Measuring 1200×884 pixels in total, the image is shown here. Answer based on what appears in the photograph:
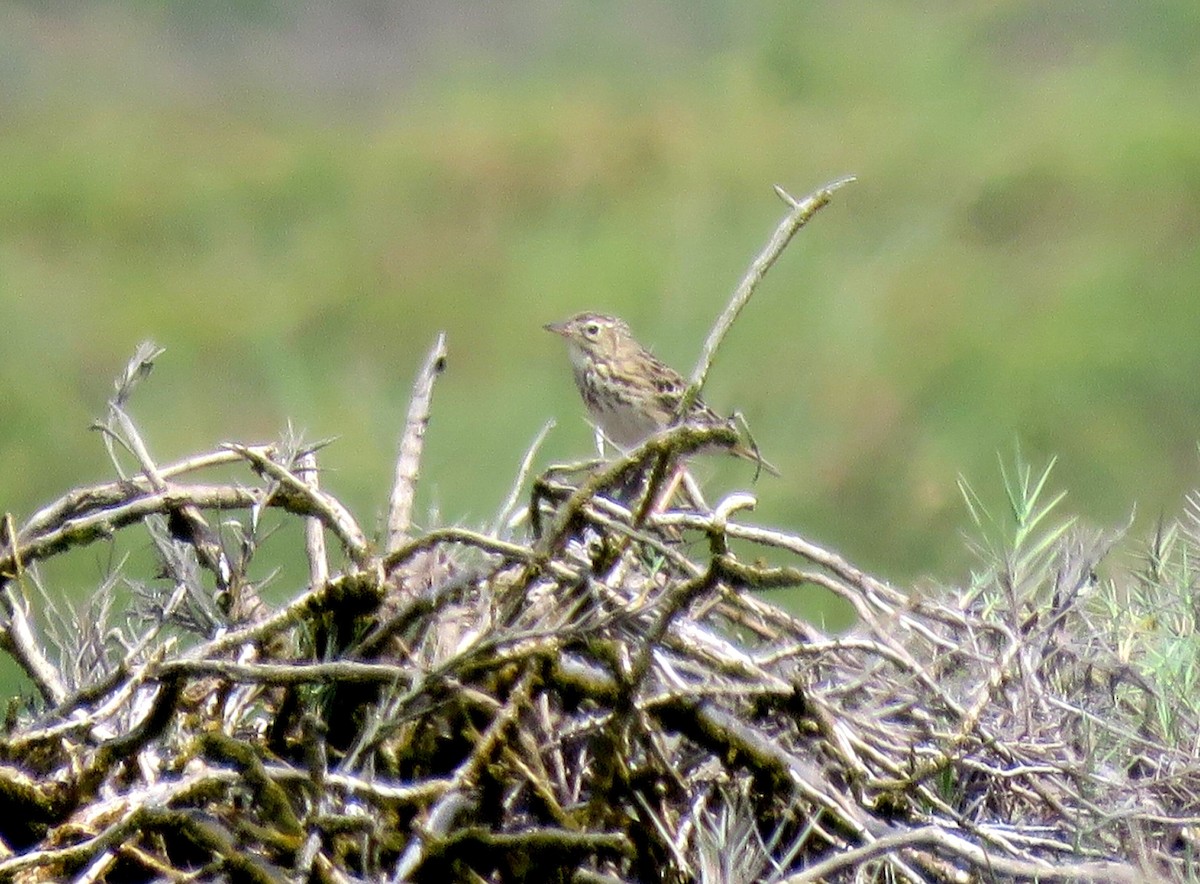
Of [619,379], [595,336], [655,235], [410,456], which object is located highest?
[655,235]

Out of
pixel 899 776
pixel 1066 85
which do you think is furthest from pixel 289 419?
pixel 1066 85

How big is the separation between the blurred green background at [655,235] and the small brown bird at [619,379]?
1191mm

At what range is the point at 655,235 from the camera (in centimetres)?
1697

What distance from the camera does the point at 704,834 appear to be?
2.27m

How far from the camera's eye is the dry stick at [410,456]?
2512 mm

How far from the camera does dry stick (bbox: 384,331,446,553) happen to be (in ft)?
8.24

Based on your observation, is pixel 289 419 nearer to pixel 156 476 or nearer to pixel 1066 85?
pixel 156 476

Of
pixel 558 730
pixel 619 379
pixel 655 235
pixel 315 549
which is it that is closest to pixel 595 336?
pixel 619 379

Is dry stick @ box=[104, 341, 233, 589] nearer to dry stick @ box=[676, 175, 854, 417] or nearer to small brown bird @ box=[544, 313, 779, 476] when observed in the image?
dry stick @ box=[676, 175, 854, 417]

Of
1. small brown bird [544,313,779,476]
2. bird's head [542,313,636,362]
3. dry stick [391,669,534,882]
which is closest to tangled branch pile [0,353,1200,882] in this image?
dry stick [391,669,534,882]

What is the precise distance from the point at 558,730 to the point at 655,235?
14721 millimetres

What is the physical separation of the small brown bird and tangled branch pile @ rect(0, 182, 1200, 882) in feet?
16.8

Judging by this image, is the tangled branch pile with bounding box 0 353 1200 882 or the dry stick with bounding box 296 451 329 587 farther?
the dry stick with bounding box 296 451 329 587

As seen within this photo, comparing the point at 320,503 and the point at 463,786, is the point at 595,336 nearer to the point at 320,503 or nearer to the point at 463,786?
the point at 320,503
